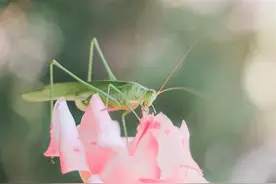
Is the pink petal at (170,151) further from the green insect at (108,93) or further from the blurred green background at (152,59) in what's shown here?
the blurred green background at (152,59)

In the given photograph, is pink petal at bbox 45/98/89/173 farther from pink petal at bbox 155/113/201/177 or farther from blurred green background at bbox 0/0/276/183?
blurred green background at bbox 0/0/276/183

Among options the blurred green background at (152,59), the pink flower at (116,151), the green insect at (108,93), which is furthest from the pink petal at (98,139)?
the blurred green background at (152,59)

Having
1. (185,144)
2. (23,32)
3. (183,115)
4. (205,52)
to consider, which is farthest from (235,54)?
→ (185,144)

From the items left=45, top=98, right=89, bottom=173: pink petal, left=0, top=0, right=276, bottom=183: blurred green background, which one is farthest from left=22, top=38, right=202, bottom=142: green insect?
left=0, top=0, right=276, bottom=183: blurred green background

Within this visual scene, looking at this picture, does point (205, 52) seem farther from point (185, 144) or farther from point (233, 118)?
point (185, 144)

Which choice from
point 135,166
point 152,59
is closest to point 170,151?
point 135,166

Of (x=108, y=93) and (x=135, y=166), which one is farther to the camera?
(x=108, y=93)

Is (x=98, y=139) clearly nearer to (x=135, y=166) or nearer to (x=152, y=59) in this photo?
(x=135, y=166)
